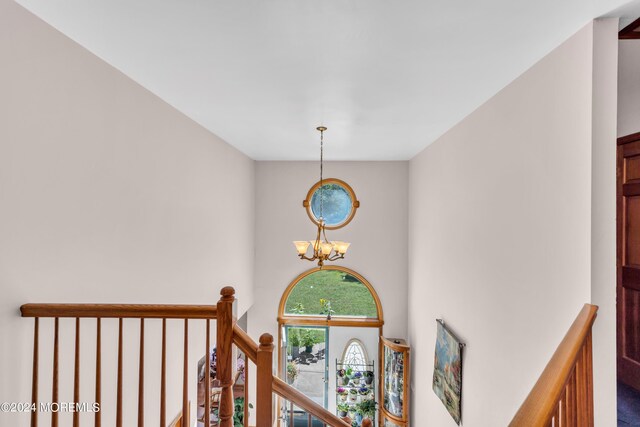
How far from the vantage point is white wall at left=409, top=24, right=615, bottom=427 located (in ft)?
5.67

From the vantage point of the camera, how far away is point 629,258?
238 cm

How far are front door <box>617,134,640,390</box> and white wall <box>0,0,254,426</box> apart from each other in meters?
3.46

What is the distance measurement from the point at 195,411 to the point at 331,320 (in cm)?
273

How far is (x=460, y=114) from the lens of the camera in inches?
125

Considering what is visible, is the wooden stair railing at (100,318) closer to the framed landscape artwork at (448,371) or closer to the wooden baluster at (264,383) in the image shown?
the wooden baluster at (264,383)

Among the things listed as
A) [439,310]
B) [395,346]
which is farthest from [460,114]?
[395,346]

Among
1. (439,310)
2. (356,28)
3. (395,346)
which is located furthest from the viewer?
(395,346)

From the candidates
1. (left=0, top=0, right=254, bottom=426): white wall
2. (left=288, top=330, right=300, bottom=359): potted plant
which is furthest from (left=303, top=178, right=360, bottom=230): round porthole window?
(left=0, top=0, right=254, bottom=426): white wall

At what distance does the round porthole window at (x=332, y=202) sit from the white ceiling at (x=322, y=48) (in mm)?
2509

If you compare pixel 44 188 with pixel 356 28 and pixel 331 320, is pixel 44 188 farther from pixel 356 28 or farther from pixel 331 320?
pixel 331 320

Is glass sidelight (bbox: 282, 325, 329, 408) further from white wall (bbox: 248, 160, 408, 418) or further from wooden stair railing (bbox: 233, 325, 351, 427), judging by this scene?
wooden stair railing (bbox: 233, 325, 351, 427)

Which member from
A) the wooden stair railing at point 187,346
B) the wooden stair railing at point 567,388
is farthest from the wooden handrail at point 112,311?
the wooden stair railing at point 567,388

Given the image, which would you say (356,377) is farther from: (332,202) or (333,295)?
(332,202)

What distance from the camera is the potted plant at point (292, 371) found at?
5.76 meters
